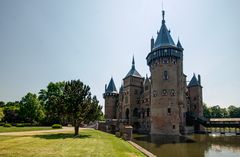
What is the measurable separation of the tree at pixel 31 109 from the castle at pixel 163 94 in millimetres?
23784

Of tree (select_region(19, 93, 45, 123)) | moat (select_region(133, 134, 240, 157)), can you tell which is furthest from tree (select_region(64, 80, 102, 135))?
tree (select_region(19, 93, 45, 123))

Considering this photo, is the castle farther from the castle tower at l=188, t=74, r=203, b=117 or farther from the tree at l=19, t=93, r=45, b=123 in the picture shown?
the tree at l=19, t=93, r=45, b=123

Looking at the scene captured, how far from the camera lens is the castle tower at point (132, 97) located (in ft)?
173

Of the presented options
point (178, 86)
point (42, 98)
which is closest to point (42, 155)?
point (178, 86)

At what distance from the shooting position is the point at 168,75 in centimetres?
4247

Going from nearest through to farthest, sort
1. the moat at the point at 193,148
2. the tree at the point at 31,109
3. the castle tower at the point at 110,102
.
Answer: the moat at the point at 193,148
the tree at the point at 31,109
the castle tower at the point at 110,102

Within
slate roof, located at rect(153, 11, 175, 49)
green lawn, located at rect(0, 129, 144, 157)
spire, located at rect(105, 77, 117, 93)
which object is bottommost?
green lawn, located at rect(0, 129, 144, 157)

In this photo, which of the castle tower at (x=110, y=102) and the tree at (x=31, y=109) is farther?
the castle tower at (x=110, y=102)

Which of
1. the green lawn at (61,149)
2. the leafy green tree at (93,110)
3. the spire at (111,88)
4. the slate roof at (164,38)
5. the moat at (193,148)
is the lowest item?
the moat at (193,148)

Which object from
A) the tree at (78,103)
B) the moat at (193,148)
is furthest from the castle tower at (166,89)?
the tree at (78,103)

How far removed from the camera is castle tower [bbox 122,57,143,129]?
173 ft

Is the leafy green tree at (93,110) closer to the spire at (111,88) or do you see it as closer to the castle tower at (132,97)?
the castle tower at (132,97)

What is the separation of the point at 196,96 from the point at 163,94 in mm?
15533

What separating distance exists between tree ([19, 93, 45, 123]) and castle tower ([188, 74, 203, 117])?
4127 cm
